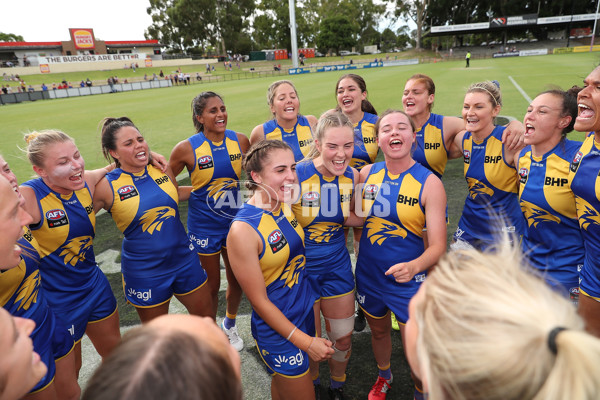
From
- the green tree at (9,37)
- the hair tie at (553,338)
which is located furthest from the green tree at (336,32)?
the hair tie at (553,338)

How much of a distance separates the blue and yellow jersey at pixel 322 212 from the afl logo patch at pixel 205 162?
4.73 feet

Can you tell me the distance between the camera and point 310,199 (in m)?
2.99

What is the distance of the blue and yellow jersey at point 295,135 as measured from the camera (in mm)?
4625

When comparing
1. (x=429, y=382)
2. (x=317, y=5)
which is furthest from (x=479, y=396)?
(x=317, y=5)

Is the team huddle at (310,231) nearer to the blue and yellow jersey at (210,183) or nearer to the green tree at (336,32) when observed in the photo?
the blue and yellow jersey at (210,183)

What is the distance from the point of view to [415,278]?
2754 millimetres

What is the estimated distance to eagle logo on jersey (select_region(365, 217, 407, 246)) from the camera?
2783 mm

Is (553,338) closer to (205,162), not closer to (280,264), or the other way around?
(280,264)

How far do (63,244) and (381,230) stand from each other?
2573 mm

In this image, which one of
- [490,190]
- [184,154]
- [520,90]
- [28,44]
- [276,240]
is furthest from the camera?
[28,44]

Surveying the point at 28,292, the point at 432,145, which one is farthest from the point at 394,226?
the point at 28,292

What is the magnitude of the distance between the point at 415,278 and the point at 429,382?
1.88m

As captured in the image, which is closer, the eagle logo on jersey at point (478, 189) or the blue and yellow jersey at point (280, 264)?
the blue and yellow jersey at point (280, 264)

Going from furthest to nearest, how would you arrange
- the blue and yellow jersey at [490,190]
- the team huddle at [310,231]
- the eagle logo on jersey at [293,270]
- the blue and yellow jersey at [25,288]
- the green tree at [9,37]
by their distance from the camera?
1. the green tree at [9,37]
2. the blue and yellow jersey at [490,190]
3. the eagle logo on jersey at [293,270]
4. the team huddle at [310,231]
5. the blue and yellow jersey at [25,288]
